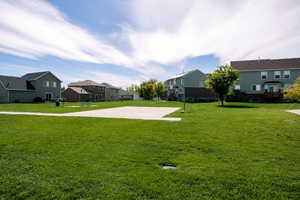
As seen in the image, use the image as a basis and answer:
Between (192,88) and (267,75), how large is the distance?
16.2m

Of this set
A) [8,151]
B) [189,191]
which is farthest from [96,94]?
[189,191]

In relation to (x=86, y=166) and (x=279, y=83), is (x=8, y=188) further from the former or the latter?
(x=279, y=83)

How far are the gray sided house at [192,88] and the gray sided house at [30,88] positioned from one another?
1265 inches

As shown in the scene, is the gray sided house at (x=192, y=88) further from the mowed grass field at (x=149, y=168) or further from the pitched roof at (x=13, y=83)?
the pitched roof at (x=13, y=83)

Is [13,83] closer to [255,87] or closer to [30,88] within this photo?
[30,88]

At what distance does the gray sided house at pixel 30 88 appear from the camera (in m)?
30.6

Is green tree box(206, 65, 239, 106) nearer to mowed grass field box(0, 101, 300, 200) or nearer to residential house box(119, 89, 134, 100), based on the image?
mowed grass field box(0, 101, 300, 200)

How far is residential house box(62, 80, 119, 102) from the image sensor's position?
45700 millimetres

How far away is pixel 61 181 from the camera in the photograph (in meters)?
2.88

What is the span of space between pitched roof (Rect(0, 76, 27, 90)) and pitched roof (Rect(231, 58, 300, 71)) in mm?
45872

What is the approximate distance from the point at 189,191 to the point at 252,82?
35.8m

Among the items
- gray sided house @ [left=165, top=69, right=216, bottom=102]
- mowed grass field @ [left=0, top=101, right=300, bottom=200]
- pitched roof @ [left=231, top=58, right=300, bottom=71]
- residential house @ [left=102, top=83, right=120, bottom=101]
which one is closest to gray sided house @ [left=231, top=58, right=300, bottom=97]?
pitched roof @ [left=231, top=58, right=300, bottom=71]

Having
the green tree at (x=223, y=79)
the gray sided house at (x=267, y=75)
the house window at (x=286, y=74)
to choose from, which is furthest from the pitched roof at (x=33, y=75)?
the house window at (x=286, y=74)

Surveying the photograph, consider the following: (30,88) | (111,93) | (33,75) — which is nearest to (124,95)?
(111,93)
